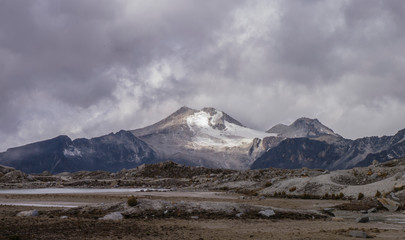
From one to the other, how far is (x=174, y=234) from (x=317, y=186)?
117 ft

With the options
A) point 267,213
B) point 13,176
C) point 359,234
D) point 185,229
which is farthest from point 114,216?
point 13,176

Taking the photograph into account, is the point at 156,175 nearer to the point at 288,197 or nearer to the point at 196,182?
the point at 196,182

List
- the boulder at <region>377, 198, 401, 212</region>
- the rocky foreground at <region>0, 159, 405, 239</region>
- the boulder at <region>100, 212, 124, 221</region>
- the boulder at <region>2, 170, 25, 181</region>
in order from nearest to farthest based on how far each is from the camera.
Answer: the rocky foreground at <region>0, 159, 405, 239</region>, the boulder at <region>100, 212, 124, 221</region>, the boulder at <region>377, 198, 401, 212</region>, the boulder at <region>2, 170, 25, 181</region>

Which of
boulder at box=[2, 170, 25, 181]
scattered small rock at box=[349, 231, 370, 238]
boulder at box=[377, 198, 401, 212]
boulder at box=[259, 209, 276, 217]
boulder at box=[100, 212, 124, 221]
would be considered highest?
boulder at box=[2, 170, 25, 181]

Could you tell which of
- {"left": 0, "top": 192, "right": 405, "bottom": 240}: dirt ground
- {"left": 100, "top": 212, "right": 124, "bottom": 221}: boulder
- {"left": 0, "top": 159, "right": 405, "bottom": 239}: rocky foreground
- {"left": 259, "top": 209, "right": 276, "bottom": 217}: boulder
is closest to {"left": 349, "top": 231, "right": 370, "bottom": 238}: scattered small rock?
{"left": 0, "top": 159, "right": 405, "bottom": 239}: rocky foreground

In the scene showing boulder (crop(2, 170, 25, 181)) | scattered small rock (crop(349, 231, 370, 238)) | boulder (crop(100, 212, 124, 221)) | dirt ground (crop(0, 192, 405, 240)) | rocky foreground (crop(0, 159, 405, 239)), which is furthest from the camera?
boulder (crop(2, 170, 25, 181))

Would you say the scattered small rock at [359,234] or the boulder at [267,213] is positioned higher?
the boulder at [267,213]

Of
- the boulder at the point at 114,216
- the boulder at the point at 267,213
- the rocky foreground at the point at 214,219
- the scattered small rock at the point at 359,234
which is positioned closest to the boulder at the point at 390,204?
the rocky foreground at the point at 214,219

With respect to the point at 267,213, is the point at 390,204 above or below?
below

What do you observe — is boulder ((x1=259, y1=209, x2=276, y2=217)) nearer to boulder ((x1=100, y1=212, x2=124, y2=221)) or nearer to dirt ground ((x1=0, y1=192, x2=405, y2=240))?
dirt ground ((x1=0, y1=192, x2=405, y2=240))

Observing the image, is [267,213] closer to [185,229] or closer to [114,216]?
[185,229]

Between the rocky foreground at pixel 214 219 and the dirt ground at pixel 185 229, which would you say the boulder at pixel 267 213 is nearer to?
the rocky foreground at pixel 214 219

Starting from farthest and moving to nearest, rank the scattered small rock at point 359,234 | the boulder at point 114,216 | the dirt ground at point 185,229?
the boulder at point 114,216 < the scattered small rock at point 359,234 < the dirt ground at point 185,229

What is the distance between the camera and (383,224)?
26078 millimetres
